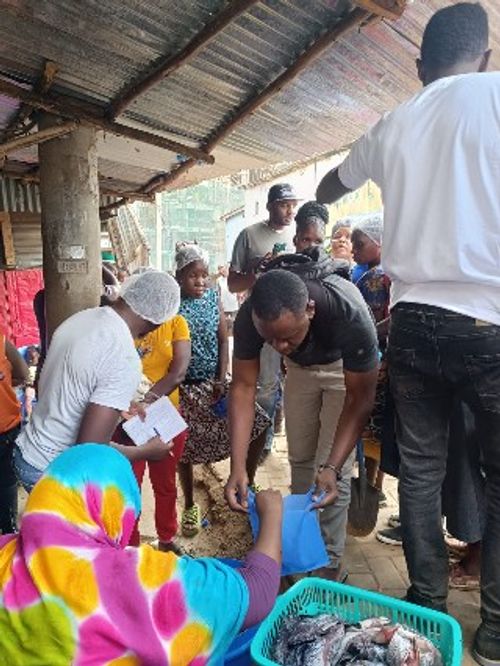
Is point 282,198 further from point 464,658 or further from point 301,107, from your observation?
point 464,658

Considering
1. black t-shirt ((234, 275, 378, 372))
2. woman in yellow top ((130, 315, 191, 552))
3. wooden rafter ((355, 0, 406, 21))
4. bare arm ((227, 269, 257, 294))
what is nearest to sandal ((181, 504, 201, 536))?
woman in yellow top ((130, 315, 191, 552))

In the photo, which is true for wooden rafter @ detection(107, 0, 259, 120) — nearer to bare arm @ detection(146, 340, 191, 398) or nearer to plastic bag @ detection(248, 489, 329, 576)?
bare arm @ detection(146, 340, 191, 398)

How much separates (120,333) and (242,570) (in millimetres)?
1117

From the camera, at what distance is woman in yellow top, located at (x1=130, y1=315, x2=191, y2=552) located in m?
3.17

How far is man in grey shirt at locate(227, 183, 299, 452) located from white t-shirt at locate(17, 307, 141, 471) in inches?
81.6

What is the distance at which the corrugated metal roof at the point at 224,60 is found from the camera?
288cm

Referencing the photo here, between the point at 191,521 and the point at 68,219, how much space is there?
7.45ft

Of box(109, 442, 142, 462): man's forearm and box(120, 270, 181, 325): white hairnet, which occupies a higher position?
box(120, 270, 181, 325): white hairnet

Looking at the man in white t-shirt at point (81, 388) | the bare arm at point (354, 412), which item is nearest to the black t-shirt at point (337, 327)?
the bare arm at point (354, 412)

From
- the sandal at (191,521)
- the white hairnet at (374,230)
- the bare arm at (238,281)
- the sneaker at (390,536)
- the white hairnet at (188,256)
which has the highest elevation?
the white hairnet at (374,230)

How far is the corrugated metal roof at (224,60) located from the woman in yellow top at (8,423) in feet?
5.62

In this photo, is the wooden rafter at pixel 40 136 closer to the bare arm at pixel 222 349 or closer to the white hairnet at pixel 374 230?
the bare arm at pixel 222 349

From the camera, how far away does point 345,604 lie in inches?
72.2

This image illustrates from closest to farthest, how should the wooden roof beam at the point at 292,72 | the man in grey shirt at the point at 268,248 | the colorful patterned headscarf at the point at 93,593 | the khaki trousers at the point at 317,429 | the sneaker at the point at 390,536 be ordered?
the colorful patterned headscarf at the point at 93,593
the khaki trousers at the point at 317,429
the wooden roof beam at the point at 292,72
the sneaker at the point at 390,536
the man in grey shirt at the point at 268,248
